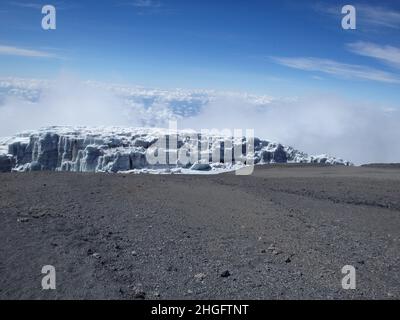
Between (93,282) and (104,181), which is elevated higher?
(104,181)

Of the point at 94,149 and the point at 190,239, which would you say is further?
the point at 94,149

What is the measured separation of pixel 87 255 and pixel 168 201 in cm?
452

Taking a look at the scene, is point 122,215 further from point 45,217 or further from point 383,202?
point 383,202

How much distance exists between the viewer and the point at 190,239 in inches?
332

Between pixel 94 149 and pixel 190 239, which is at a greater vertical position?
pixel 94 149

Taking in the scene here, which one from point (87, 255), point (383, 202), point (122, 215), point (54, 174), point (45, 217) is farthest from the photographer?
point (54, 174)

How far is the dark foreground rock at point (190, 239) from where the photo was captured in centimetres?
628

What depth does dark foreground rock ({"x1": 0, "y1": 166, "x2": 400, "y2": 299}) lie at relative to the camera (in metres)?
6.28

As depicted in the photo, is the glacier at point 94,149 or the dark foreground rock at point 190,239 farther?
the glacier at point 94,149

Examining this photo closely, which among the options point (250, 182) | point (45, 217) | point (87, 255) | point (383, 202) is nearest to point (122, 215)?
point (45, 217)

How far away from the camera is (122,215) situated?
9875 mm

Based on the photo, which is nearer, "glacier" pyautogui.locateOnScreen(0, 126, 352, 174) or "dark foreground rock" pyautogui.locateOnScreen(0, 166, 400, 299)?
"dark foreground rock" pyautogui.locateOnScreen(0, 166, 400, 299)
